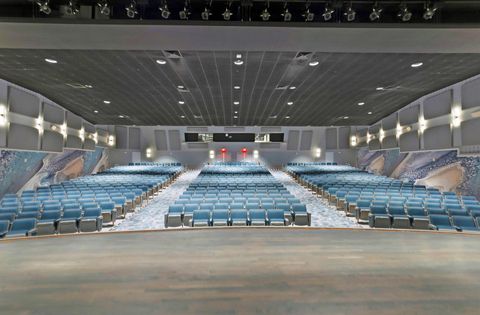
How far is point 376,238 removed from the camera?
16.5 feet

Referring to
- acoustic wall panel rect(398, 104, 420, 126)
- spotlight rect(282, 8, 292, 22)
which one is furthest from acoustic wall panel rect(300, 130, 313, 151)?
spotlight rect(282, 8, 292, 22)

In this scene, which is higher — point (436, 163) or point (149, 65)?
point (149, 65)

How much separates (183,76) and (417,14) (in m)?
7.74

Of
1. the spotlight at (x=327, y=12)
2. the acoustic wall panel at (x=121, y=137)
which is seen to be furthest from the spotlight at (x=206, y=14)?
the acoustic wall panel at (x=121, y=137)

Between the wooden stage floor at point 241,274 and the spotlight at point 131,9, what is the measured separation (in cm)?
423

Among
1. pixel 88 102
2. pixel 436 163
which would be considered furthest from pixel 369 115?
pixel 88 102

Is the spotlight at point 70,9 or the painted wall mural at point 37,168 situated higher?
the spotlight at point 70,9

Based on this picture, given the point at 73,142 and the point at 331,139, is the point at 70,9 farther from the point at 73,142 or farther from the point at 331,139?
the point at 331,139

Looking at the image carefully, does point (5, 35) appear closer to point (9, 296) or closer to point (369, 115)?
point (9, 296)

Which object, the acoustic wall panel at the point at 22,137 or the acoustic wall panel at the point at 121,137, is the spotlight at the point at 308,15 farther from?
the acoustic wall panel at the point at 121,137

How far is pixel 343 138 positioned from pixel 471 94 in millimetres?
18308

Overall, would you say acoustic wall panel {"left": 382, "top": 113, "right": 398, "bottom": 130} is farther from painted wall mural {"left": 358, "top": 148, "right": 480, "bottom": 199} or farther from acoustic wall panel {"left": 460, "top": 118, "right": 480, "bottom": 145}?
acoustic wall panel {"left": 460, "top": 118, "right": 480, "bottom": 145}

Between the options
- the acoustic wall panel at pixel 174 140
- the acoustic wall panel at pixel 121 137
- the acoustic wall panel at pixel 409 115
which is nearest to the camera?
the acoustic wall panel at pixel 409 115

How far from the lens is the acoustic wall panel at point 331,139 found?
2953cm
